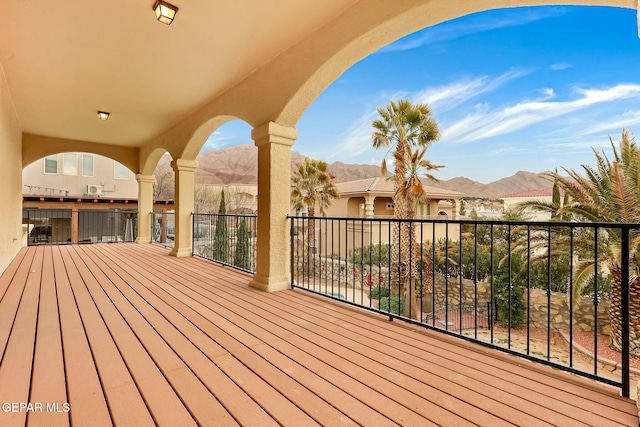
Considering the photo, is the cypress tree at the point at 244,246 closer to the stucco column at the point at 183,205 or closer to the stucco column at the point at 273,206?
the stucco column at the point at 183,205

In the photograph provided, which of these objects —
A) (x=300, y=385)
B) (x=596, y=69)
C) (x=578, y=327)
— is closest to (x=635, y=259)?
(x=578, y=327)

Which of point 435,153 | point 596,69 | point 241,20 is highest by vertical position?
point 596,69

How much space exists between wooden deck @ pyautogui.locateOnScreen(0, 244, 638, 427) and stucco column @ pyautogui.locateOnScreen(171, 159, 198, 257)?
8.99 feet

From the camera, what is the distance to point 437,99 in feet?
149

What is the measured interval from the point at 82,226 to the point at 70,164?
4.15 metres

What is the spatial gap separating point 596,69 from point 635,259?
150ft

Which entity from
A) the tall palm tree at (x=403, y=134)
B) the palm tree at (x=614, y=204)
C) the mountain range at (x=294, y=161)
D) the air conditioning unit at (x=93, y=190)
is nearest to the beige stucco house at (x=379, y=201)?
the tall palm tree at (x=403, y=134)

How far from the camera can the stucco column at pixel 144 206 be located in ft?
24.1

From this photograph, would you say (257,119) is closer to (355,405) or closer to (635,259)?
(355,405)

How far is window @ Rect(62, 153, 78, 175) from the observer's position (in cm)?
1421

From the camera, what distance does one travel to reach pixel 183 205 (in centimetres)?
552

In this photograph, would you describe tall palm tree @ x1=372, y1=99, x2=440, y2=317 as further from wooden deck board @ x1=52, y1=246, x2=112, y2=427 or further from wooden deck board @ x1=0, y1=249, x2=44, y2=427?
wooden deck board @ x1=0, y1=249, x2=44, y2=427

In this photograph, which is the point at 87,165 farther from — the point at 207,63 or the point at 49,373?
the point at 49,373

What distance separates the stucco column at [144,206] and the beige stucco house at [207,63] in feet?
7.76
